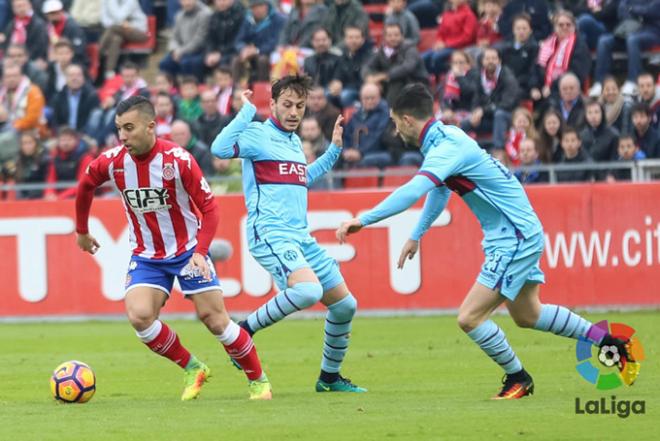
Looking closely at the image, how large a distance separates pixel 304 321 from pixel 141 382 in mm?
6517

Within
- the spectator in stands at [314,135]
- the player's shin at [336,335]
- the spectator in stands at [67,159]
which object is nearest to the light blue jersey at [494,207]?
the player's shin at [336,335]

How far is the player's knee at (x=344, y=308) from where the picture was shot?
1146 centimetres

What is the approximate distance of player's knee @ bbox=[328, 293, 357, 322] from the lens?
1146cm

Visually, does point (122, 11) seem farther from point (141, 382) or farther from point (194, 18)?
point (141, 382)

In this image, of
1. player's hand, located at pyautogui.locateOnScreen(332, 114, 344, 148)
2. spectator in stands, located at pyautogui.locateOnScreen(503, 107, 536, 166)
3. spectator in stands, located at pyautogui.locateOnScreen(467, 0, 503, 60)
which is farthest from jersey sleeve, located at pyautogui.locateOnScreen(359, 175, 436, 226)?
spectator in stands, located at pyautogui.locateOnScreen(467, 0, 503, 60)


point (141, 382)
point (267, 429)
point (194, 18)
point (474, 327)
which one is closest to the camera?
point (267, 429)

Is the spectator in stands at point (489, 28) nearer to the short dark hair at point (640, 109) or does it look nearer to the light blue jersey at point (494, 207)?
the short dark hair at point (640, 109)

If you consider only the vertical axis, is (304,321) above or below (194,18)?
below

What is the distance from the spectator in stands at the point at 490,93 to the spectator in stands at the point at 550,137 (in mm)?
823

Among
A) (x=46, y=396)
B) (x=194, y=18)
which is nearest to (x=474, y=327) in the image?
(x=46, y=396)

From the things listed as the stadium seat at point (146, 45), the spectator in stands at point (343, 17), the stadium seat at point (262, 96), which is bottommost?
the stadium seat at point (262, 96)

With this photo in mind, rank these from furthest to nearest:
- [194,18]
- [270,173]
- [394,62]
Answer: [194,18]
[394,62]
[270,173]

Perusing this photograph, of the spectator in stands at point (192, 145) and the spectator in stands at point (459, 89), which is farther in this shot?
the spectator in stands at point (459, 89)

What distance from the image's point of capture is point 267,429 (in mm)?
9094
